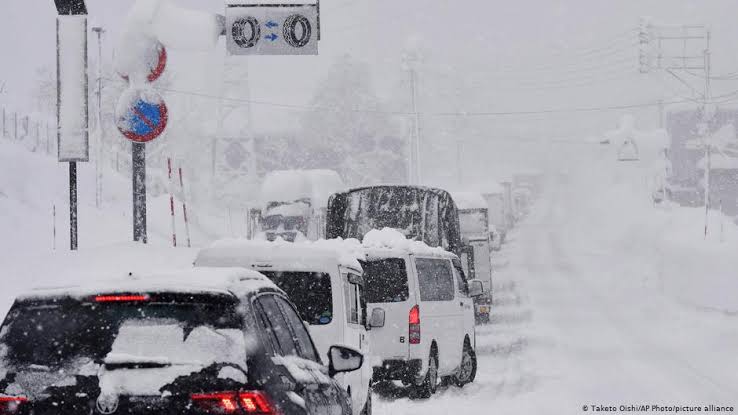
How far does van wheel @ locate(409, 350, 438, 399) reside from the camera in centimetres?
1562

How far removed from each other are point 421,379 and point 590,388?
247cm

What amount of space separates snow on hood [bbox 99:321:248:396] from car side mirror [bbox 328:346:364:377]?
1.67 metres

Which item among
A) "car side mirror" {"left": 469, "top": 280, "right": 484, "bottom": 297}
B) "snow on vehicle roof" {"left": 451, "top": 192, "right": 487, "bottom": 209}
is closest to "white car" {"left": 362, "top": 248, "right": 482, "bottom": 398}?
"car side mirror" {"left": 469, "top": 280, "right": 484, "bottom": 297}

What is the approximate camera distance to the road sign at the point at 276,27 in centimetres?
2306

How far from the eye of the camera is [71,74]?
2083 cm

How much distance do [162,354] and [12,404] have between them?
0.73m

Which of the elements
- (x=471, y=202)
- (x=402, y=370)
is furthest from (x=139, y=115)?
(x=471, y=202)

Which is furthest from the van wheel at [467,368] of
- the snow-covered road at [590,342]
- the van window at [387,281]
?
the van window at [387,281]

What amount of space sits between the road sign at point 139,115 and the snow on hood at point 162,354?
50.5ft

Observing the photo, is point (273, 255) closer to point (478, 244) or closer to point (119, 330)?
point (119, 330)

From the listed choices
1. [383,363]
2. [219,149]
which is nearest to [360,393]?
[383,363]

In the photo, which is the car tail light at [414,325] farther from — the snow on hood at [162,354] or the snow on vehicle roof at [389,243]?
the snow on hood at [162,354]

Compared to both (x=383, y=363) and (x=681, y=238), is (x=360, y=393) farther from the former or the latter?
(x=681, y=238)

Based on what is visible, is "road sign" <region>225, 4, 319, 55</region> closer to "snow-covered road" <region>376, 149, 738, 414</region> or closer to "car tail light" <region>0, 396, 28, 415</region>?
"snow-covered road" <region>376, 149, 738, 414</region>
